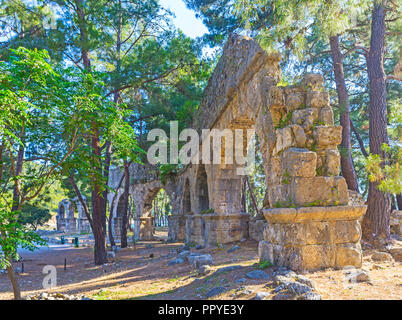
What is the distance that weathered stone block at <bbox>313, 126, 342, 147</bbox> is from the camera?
492 cm

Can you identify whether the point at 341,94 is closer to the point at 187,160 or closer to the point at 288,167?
the point at 288,167

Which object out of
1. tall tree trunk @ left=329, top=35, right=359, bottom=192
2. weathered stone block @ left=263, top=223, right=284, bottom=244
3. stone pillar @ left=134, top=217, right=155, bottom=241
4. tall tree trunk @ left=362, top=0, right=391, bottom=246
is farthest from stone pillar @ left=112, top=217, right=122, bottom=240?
weathered stone block @ left=263, top=223, right=284, bottom=244

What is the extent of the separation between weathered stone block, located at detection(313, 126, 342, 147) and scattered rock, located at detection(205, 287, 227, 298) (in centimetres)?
253

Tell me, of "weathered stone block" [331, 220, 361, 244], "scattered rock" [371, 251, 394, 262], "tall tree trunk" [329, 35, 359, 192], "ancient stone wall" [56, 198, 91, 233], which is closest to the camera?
"weathered stone block" [331, 220, 361, 244]

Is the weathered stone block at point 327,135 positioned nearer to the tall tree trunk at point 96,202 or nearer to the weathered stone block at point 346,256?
the weathered stone block at point 346,256

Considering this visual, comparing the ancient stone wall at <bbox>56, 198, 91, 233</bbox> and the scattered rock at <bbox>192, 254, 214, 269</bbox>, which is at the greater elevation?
the scattered rock at <bbox>192, 254, 214, 269</bbox>

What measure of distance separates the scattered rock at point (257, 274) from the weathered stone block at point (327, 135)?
6.75ft

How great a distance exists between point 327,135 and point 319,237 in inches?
59.7

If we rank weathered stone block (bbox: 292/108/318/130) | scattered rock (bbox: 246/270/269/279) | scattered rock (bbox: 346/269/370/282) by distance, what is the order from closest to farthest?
scattered rock (bbox: 346/269/370/282)
scattered rock (bbox: 246/270/269/279)
weathered stone block (bbox: 292/108/318/130)

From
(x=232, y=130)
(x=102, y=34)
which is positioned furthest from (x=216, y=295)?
(x=102, y=34)

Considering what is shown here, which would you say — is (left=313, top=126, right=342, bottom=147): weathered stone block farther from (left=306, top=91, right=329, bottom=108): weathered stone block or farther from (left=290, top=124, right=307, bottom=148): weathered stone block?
(left=306, top=91, right=329, bottom=108): weathered stone block

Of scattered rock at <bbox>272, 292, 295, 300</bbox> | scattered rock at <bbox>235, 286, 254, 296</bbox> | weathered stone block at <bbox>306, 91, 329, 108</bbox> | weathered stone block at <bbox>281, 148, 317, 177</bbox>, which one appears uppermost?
weathered stone block at <bbox>306, 91, 329, 108</bbox>

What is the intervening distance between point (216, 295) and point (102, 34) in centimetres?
860

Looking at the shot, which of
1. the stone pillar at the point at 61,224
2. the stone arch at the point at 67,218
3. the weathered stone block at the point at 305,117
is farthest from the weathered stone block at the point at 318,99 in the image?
the stone pillar at the point at 61,224
